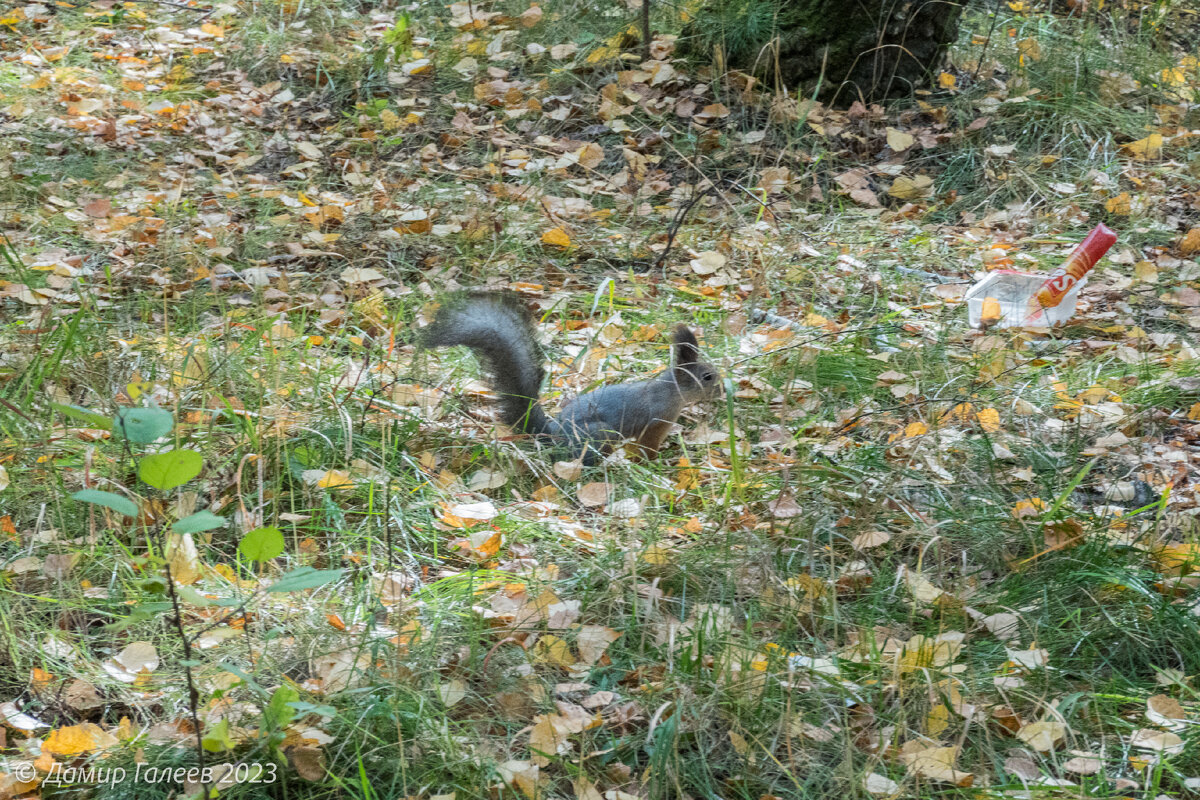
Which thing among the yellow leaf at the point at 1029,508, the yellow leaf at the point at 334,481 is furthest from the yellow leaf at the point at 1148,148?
the yellow leaf at the point at 334,481

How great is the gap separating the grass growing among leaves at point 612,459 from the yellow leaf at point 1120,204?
0.01 meters

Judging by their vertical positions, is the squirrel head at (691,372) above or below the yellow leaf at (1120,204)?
below

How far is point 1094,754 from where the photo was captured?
5.82 ft

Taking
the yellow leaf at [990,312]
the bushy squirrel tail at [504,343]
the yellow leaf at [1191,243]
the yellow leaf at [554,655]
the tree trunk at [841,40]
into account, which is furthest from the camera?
Result: the tree trunk at [841,40]

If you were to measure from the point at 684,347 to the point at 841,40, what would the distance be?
2.44 m

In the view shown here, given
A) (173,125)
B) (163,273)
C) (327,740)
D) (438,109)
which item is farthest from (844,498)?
(173,125)

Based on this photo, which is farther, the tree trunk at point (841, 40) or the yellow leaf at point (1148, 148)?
the tree trunk at point (841, 40)

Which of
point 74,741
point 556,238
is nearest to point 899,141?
point 556,238

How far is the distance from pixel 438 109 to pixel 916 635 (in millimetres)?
4057

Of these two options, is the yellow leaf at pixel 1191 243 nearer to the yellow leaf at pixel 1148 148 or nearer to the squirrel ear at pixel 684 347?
the yellow leaf at pixel 1148 148

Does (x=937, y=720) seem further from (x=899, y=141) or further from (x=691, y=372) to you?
(x=899, y=141)

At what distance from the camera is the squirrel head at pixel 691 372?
3.09 m

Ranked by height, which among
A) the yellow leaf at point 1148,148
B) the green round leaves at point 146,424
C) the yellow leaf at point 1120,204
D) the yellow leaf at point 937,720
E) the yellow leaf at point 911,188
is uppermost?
the green round leaves at point 146,424

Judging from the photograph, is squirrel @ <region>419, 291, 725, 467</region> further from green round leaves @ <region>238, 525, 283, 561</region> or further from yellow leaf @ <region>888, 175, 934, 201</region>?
yellow leaf @ <region>888, 175, 934, 201</region>
